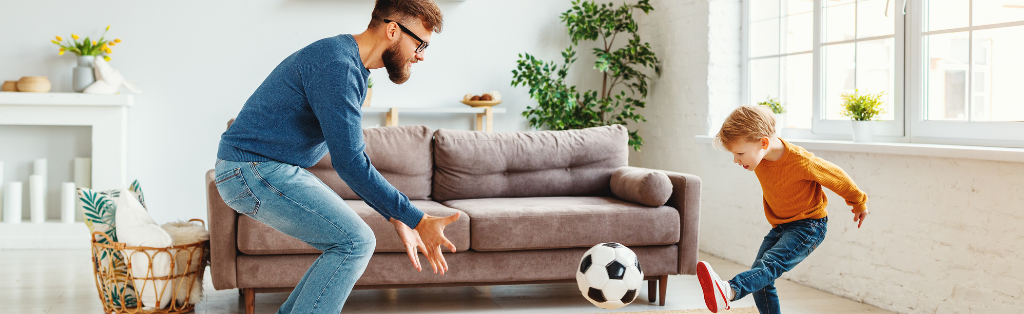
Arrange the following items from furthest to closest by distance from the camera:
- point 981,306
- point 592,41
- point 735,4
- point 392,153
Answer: point 592,41, point 735,4, point 392,153, point 981,306

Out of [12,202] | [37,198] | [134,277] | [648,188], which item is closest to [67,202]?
[37,198]

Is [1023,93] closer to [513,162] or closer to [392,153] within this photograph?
[513,162]

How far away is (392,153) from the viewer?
128 inches

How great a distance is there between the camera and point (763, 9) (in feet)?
13.0

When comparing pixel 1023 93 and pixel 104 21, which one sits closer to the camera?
pixel 1023 93

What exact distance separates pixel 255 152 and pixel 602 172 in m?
1.95

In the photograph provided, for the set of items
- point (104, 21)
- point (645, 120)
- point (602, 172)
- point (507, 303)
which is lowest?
point (507, 303)

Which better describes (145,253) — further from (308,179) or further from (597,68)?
(597,68)

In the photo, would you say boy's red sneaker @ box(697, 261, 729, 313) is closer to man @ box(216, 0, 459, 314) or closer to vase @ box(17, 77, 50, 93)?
man @ box(216, 0, 459, 314)

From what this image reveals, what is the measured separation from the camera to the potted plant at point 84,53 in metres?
4.14

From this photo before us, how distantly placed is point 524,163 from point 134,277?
1.58 meters

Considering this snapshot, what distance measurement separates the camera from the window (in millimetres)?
2689

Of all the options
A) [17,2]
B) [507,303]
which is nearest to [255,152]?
[507,303]

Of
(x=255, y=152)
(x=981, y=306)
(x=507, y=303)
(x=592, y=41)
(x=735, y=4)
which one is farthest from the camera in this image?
(x=592, y=41)
